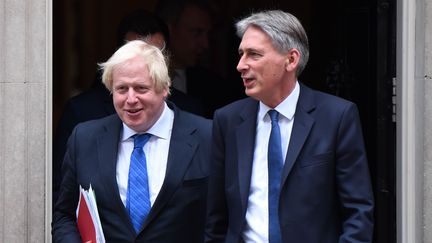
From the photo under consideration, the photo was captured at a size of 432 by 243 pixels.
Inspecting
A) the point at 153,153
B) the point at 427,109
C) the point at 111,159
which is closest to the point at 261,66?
the point at 153,153

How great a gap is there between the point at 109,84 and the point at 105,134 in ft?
0.83

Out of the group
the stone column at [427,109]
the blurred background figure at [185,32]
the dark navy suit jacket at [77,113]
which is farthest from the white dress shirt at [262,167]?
the blurred background figure at [185,32]

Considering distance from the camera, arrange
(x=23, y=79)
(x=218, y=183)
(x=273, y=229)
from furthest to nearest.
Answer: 1. (x=23, y=79)
2. (x=218, y=183)
3. (x=273, y=229)

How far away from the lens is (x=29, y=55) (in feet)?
17.7

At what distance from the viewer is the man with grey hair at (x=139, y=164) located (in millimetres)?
4527

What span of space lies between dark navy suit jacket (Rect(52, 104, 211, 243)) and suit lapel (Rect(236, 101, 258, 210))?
Answer: 0.43 m

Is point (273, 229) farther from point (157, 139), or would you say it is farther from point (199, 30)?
point (199, 30)

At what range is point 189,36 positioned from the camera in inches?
252

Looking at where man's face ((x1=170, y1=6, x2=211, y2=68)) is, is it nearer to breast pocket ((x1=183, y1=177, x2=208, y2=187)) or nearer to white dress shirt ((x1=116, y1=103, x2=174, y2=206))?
white dress shirt ((x1=116, y1=103, x2=174, y2=206))

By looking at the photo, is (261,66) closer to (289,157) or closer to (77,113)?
(289,157)

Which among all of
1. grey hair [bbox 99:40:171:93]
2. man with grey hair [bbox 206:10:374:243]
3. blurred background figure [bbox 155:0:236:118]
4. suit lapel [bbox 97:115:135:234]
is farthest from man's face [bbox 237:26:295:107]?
blurred background figure [bbox 155:0:236:118]

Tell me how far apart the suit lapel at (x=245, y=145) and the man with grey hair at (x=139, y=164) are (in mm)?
429

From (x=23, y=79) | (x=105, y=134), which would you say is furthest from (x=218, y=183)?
(x=23, y=79)

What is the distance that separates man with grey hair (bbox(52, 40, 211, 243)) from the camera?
453 cm
